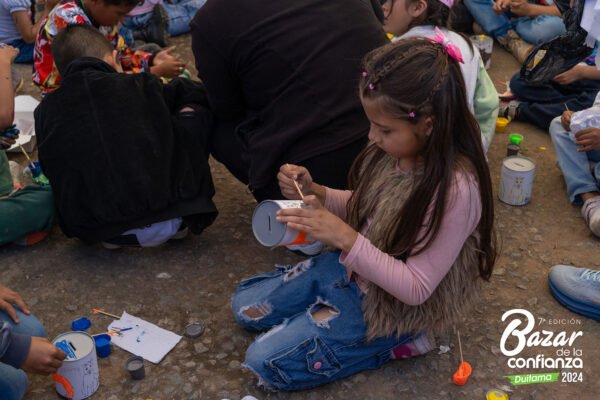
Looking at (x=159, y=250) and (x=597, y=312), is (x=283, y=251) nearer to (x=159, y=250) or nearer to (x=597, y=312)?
(x=159, y=250)

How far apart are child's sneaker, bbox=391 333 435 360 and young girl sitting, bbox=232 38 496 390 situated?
0.02m

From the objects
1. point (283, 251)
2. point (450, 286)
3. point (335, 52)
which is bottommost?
point (283, 251)

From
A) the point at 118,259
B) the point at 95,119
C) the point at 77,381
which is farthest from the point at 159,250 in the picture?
the point at 77,381

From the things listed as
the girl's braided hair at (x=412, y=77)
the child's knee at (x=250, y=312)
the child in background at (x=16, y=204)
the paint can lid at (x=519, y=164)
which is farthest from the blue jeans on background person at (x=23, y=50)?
the girl's braided hair at (x=412, y=77)

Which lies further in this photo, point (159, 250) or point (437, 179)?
point (159, 250)

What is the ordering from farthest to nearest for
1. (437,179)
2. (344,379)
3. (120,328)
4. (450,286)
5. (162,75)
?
(162,75) → (120,328) → (344,379) → (450,286) → (437,179)

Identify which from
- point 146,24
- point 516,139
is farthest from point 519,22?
point 146,24

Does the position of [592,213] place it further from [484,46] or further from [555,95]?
[484,46]

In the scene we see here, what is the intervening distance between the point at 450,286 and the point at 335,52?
1.00 metres

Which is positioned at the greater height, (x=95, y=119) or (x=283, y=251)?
(x=95, y=119)

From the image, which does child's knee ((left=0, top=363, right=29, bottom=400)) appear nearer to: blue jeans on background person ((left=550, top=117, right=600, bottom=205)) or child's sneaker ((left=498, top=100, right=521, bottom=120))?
blue jeans on background person ((left=550, top=117, right=600, bottom=205))

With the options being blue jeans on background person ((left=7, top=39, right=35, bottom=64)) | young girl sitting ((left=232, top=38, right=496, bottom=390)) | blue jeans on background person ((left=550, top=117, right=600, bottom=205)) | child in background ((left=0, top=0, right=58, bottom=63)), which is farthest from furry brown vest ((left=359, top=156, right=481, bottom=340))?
blue jeans on background person ((left=7, top=39, right=35, bottom=64))

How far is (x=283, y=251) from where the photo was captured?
2.96 meters

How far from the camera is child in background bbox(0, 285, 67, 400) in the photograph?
1.94m
